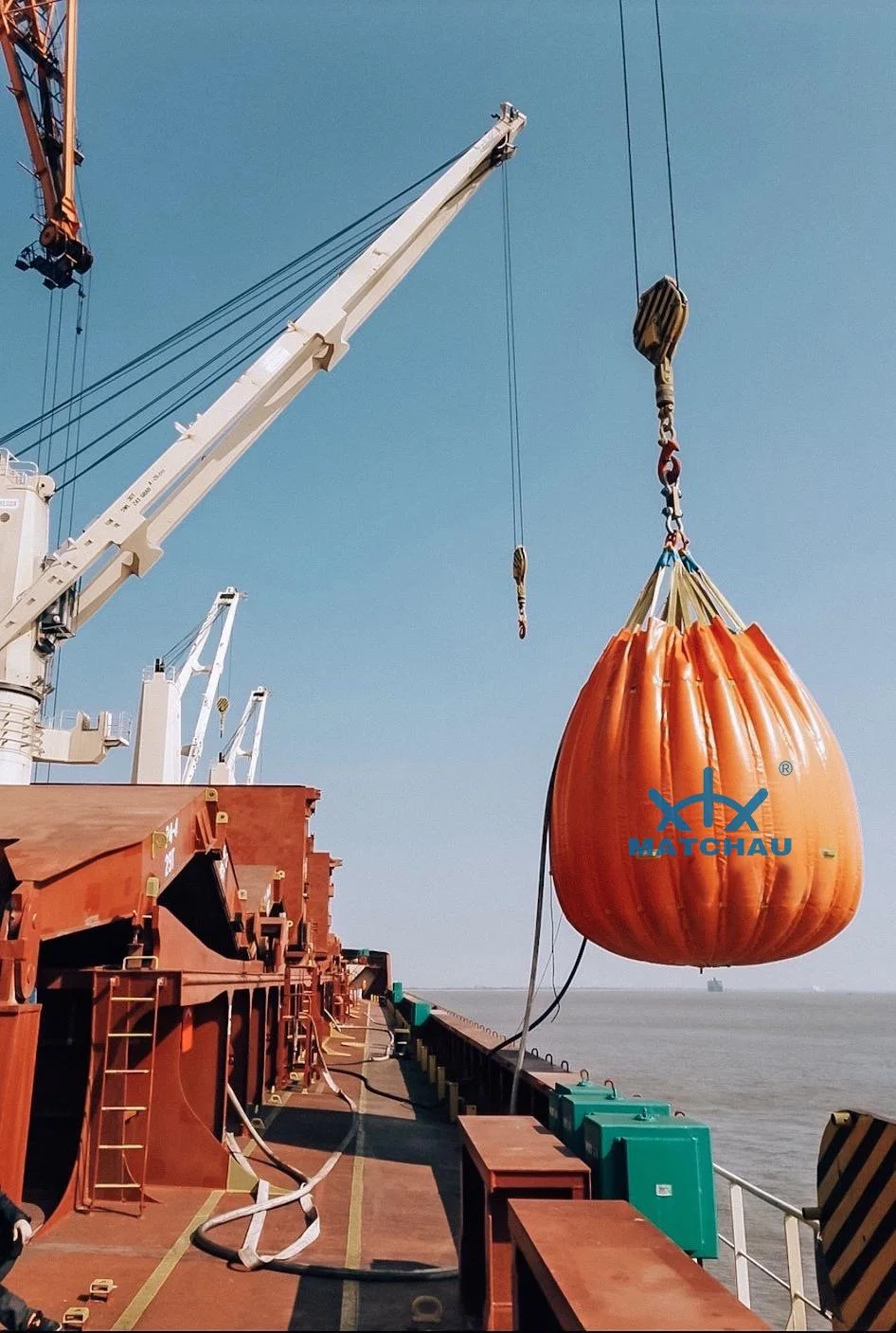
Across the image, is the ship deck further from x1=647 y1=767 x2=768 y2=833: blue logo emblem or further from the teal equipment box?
x1=647 y1=767 x2=768 y2=833: blue logo emblem

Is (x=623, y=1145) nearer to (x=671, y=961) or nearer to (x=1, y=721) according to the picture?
(x=671, y=961)

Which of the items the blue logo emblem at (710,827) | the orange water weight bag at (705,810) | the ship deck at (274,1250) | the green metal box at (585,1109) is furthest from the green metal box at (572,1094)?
the blue logo emblem at (710,827)

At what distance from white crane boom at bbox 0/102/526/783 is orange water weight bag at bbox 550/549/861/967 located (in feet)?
70.3

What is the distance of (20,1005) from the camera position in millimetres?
7035

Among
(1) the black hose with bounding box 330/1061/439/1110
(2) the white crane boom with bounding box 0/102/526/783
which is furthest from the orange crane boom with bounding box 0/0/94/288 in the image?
(1) the black hose with bounding box 330/1061/439/1110

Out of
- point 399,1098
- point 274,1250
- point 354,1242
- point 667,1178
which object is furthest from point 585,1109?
point 399,1098

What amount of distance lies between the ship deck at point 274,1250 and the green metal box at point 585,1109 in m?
1.44

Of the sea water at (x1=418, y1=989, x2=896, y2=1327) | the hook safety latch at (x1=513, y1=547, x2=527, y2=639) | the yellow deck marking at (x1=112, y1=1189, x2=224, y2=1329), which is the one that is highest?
the hook safety latch at (x1=513, y1=547, x2=527, y2=639)

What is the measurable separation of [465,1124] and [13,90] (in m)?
37.3

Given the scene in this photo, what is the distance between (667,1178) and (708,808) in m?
3.40

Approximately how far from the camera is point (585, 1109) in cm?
748

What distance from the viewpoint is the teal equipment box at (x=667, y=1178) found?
6.21 meters

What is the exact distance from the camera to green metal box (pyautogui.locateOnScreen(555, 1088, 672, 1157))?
7207 millimetres

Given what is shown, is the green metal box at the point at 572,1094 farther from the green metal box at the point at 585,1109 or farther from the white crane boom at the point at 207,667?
the white crane boom at the point at 207,667
